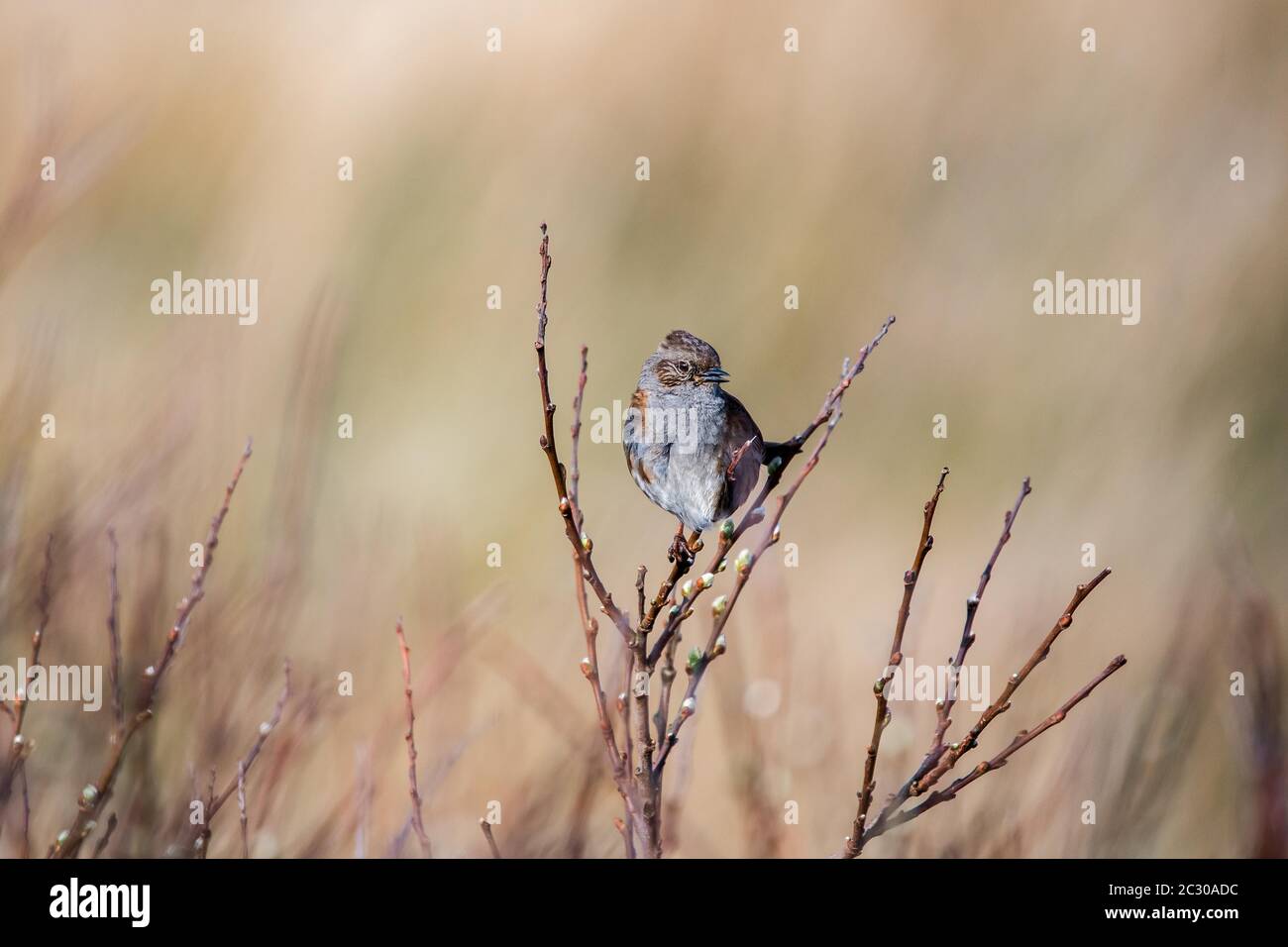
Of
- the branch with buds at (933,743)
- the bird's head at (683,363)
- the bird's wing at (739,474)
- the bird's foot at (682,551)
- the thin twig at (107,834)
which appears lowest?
the thin twig at (107,834)

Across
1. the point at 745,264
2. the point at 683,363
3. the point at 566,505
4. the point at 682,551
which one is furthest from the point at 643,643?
the point at 745,264

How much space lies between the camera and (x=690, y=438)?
3.07 meters

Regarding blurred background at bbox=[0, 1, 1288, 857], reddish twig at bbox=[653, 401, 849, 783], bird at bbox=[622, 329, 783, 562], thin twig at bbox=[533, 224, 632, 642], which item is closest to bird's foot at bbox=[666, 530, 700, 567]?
bird at bbox=[622, 329, 783, 562]

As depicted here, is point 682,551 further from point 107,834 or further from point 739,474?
point 107,834

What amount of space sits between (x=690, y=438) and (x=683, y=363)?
235mm

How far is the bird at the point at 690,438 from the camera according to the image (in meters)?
2.91

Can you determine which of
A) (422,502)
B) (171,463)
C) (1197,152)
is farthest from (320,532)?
(1197,152)

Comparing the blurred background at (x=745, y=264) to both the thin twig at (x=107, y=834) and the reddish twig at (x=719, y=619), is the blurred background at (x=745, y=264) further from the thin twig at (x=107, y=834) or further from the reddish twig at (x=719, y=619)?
the reddish twig at (x=719, y=619)

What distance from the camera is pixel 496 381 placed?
28.7ft

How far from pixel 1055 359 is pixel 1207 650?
5.78m

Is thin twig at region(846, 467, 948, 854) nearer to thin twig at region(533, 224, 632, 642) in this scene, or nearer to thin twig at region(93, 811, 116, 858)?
thin twig at region(533, 224, 632, 642)

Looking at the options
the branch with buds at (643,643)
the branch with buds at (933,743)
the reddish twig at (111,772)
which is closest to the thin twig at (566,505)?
the branch with buds at (643,643)

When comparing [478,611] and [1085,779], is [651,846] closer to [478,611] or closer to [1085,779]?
[478,611]

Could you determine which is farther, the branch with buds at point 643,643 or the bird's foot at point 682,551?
the bird's foot at point 682,551
